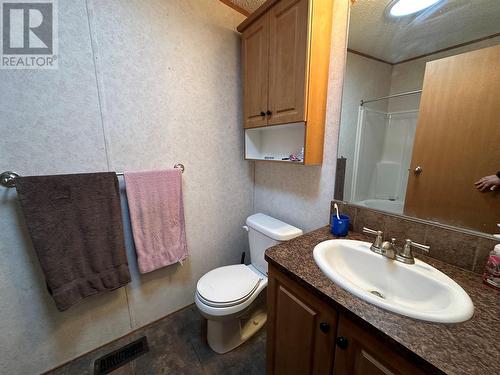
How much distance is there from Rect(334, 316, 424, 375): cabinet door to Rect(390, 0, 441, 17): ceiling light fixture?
1299 mm

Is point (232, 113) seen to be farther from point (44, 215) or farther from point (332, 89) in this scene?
point (44, 215)

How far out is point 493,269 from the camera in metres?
0.69

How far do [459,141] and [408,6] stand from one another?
2.16ft

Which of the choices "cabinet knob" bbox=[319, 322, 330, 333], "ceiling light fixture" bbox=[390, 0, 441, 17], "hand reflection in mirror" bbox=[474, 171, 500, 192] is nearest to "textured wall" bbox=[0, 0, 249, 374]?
"ceiling light fixture" bbox=[390, 0, 441, 17]

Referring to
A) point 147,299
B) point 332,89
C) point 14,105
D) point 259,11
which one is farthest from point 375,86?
point 147,299

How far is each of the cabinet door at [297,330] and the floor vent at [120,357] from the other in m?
0.90

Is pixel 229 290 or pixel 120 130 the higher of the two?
pixel 120 130

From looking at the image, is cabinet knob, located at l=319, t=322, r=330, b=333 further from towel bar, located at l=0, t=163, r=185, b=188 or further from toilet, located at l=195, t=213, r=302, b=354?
towel bar, located at l=0, t=163, r=185, b=188

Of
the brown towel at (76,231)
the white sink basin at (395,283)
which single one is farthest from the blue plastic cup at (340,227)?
the brown towel at (76,231)

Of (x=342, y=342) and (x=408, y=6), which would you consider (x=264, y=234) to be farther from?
(x=408, y=6)

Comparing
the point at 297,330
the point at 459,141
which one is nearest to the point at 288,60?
the point at 459,141

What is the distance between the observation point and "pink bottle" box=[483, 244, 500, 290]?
2.23 ft

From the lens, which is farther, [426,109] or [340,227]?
[340,227]

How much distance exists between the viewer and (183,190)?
1484mm
